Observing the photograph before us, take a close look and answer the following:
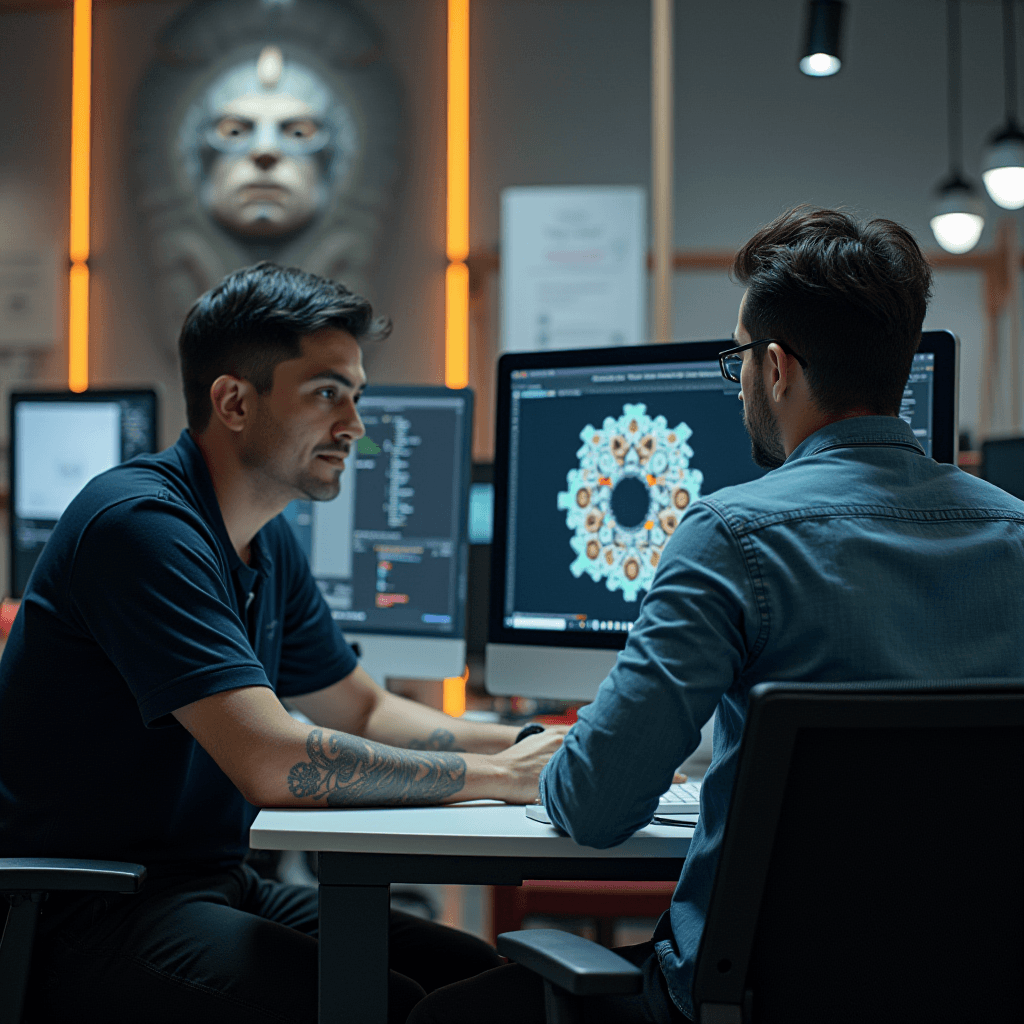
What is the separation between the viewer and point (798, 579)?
87 cm

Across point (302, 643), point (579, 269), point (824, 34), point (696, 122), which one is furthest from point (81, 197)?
point (302, 643)

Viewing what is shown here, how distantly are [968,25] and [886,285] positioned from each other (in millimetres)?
4404

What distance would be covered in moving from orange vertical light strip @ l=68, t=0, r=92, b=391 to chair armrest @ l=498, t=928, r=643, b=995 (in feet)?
14.2

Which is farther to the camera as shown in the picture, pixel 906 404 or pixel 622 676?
pixel 906 404

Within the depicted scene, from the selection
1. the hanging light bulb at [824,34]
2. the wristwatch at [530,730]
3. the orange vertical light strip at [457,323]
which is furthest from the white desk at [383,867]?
the orange vertical light strip at [457,323]

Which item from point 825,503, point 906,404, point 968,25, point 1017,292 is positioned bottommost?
point 825,503

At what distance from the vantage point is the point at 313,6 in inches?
181

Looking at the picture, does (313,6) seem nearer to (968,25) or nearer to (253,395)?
(968,25)

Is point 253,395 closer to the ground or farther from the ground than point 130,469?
farther from the ground

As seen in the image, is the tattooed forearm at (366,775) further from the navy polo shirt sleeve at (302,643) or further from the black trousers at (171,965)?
the navy polo shirt sleeve at (302,643)

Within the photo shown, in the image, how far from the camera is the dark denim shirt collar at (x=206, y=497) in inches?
53.4

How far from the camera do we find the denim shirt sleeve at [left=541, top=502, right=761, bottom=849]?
857 millimetres

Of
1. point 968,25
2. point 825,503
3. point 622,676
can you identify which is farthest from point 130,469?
point 968,25

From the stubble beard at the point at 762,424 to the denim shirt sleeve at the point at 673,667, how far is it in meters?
0.19
